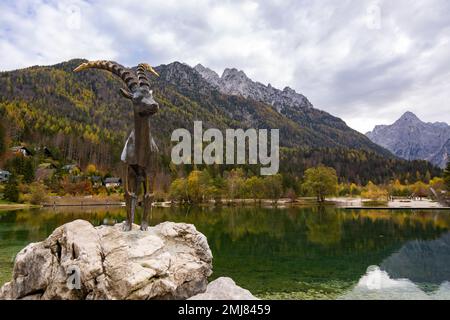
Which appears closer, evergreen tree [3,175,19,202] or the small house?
evergreen tree [3,175,19,202]

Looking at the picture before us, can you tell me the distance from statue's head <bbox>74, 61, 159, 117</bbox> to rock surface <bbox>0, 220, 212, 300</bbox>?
3664mm

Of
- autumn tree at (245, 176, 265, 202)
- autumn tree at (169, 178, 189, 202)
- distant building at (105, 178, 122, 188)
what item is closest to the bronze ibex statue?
autumn tree at (169, 178, 189, 202)

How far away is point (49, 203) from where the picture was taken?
261 ft

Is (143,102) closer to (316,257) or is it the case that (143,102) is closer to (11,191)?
(316,257)

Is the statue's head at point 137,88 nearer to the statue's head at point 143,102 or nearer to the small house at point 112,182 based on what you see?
the statue's head at point 143,102

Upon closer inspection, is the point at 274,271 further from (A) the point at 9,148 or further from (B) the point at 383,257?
(A) the point at 9,148

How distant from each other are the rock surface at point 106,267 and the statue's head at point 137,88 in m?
3.66

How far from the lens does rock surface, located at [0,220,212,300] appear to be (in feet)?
26.0

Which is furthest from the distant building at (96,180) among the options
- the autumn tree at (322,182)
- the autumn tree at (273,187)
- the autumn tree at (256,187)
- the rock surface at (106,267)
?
the rock surface at (106,267)

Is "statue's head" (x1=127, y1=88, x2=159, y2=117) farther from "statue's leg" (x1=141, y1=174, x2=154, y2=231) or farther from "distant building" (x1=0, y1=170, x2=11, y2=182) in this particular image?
"distant building" (x1=0, y1=170, x2=11, y2=182)

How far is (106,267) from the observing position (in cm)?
817

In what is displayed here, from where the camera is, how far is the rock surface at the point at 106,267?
7914 millimetres
